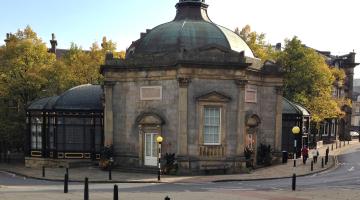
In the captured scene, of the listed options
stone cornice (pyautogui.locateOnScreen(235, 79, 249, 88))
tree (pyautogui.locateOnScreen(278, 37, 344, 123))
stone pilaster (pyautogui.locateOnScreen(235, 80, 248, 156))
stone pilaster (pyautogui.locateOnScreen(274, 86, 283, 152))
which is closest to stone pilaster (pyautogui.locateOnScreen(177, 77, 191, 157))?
stone cornice (pyautogui.locateOnScreen(235, 79, 249, 88))

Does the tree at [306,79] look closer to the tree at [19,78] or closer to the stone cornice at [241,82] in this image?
the stone cornice at [241,82]

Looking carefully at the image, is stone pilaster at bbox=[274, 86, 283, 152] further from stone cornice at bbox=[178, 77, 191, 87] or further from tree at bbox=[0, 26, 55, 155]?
tree at bbox=[0, 26, 55, 155]

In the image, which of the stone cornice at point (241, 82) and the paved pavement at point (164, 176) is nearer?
the paved pavement at point (164, 176)

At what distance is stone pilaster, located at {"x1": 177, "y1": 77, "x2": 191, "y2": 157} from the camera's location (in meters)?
32.6

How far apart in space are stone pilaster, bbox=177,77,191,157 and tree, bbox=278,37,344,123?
23.2 metres

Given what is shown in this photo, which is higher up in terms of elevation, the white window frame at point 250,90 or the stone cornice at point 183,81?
the stone cornice at point 183,81

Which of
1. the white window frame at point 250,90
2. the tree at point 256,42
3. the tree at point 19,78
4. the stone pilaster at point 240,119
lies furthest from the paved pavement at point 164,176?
the tree at point 256,42

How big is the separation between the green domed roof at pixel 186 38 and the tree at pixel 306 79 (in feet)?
55.6

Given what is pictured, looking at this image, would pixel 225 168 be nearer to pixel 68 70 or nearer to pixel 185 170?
pixel 185 170

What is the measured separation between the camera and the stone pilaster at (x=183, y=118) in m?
32.6

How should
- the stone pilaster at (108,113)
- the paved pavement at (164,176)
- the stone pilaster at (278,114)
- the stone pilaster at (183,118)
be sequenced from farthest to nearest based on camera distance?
the stone pilaster at (278,114) < the stone pilaster at (108,113) < the stone pilaster at (183,118) < the paved pavement at (164,176)

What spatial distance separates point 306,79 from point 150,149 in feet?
82.0

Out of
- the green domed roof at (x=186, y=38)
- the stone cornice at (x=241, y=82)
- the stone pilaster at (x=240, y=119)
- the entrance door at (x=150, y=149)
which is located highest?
the green domed roof at (x=186, y=38)

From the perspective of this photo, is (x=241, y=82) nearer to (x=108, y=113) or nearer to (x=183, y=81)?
(x=183, y=81)
